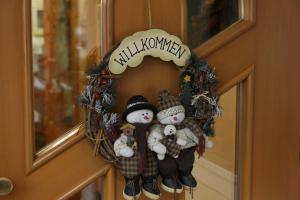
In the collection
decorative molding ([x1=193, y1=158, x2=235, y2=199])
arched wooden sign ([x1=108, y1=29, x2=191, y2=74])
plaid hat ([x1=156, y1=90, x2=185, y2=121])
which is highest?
arched wooden sign ([x1=108, y1=29, x2=191, y2=74])

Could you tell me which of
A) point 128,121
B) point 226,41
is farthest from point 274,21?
point 128,121

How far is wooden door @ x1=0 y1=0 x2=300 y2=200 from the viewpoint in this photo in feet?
3.04

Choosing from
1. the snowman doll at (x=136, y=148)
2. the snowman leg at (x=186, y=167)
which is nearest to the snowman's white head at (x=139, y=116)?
the snowman doll at (x=136, y=148)

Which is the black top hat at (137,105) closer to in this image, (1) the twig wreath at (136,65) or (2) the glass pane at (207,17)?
(1) the twig wreath at (136,65)

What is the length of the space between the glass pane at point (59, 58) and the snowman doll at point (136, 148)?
12cm

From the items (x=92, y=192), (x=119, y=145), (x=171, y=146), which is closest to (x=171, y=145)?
(x=171, y=146)

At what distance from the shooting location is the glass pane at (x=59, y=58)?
94 centimetres

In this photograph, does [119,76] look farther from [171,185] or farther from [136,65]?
[171,185]

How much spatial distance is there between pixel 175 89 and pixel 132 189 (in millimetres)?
236

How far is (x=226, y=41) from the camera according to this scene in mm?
1115

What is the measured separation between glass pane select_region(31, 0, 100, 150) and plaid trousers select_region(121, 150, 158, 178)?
5.4 inches

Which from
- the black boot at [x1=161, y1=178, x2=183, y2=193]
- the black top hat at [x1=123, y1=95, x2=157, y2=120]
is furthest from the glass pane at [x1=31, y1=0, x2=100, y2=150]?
the black boot at [x1=161, y1=178, x2=183, y2=193]

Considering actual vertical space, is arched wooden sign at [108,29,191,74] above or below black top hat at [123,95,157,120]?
above

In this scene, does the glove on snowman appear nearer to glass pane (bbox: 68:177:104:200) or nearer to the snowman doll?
the snowman doll
